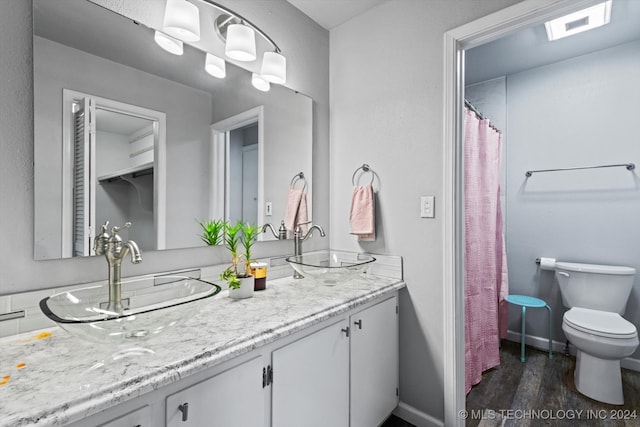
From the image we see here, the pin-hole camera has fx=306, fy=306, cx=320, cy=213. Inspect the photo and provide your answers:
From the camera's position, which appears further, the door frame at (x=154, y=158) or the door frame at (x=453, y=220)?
the door frame at (x=453, y=220)

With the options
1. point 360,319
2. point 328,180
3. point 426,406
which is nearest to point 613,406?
point 426,406

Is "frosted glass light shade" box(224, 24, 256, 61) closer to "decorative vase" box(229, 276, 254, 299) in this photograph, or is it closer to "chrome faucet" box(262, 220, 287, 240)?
"chrome faucet" box(262, 220, 287, 240)

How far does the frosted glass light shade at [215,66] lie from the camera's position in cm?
149

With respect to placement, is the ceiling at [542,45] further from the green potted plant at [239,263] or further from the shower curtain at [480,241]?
the green potted plant at [239,263]

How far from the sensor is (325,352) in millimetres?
1237

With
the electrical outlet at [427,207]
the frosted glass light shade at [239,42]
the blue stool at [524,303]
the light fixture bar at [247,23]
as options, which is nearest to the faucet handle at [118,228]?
the frosted glass light shade at [239,42]

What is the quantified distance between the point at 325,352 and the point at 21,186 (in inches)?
47.7

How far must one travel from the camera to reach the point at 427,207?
1.65m

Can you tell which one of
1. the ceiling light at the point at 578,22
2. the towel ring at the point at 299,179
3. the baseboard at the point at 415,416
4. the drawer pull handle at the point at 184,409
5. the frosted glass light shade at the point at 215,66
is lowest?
the baseboard at the point at 415,416

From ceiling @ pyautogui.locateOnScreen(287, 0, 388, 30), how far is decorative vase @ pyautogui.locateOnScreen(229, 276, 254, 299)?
5.38ft

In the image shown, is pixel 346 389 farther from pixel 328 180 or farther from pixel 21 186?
pixel 21 186

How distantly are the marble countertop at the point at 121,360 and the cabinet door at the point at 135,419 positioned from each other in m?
0.07

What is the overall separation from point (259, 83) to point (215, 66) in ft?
0.86

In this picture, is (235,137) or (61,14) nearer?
(61,14)
